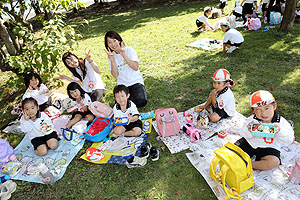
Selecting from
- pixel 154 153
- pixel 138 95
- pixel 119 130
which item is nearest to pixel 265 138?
pixel 154 153

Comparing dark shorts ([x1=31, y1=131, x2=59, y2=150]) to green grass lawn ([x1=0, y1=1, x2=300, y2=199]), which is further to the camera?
dark shorts ([x1=31, y1=131, x2=59, y2=150])

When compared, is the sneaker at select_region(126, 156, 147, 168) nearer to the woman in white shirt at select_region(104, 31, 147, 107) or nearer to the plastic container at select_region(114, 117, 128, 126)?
the plastic container at select_region(114, 117, 128, 126)

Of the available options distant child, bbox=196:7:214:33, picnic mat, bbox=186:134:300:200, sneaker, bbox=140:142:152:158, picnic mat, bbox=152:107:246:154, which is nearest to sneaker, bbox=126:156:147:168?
sneaker, bbox=140:142:152:158

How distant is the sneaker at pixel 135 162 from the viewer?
140 inches

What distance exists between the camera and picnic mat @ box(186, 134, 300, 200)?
9.25 ft

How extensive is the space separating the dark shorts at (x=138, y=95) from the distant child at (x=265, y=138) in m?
2.49

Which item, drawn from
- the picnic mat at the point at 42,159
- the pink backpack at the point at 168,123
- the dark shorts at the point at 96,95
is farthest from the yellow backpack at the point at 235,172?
the dark shorts at the point at 96,95

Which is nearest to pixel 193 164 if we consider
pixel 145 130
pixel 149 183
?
pixel 149 183

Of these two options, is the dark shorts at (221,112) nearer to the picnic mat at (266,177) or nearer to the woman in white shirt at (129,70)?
the picnic mat at (266,177)

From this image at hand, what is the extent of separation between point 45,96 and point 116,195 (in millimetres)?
3582

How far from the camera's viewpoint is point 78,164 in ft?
12.8

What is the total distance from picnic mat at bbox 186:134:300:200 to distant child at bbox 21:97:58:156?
289 cm

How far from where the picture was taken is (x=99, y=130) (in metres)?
4.55

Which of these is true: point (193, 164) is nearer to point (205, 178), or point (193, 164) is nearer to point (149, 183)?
point (205, 178)
